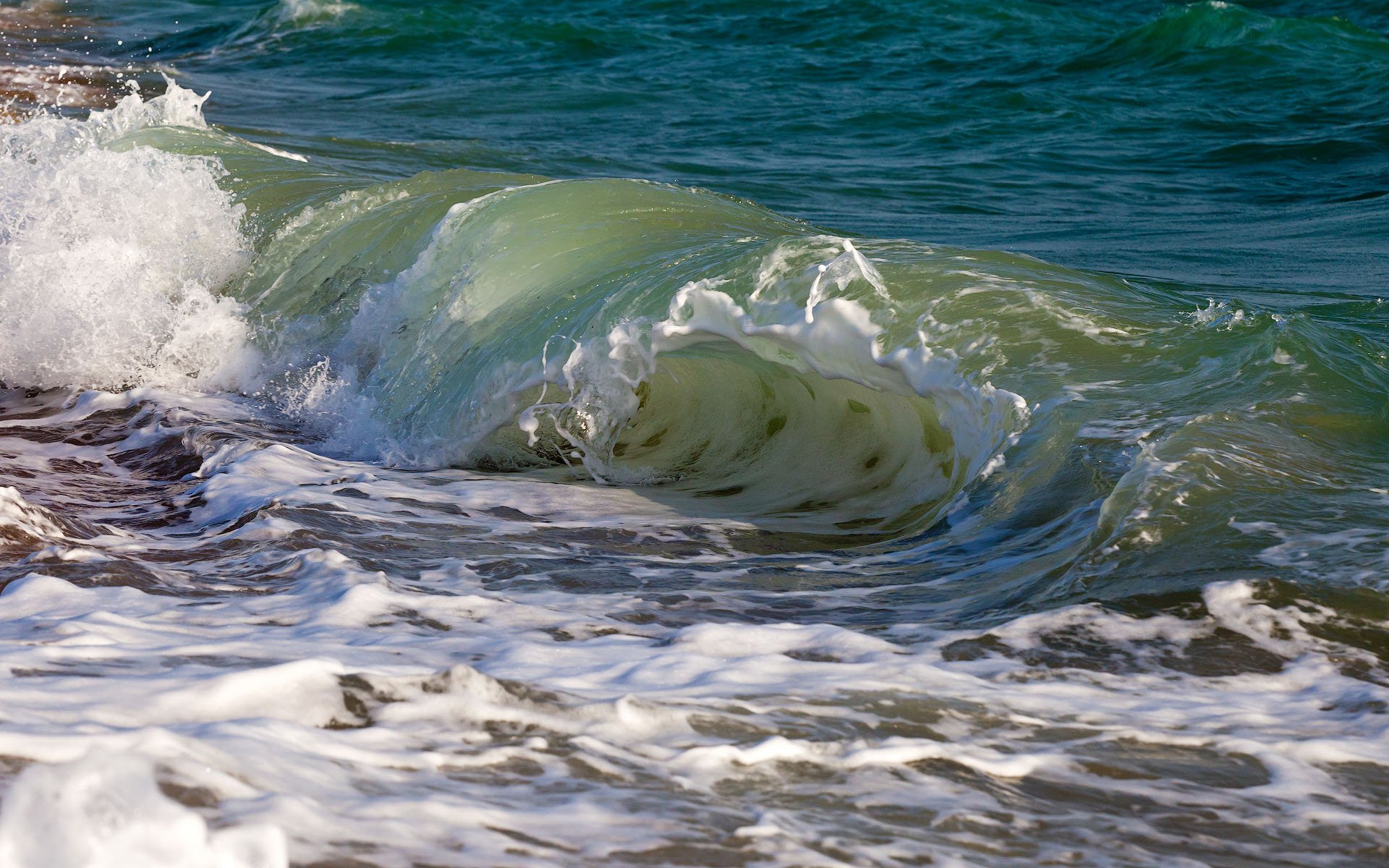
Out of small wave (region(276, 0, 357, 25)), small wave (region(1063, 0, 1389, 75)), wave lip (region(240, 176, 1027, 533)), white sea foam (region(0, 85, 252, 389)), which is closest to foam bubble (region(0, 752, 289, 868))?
wave lip (region(240, 176, 1027, 533))

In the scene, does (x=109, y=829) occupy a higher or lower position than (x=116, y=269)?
higher

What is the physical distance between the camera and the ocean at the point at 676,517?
2.43m

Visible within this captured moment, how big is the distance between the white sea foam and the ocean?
0.11 feet

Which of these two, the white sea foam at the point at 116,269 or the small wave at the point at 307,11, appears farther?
the small wave at the point at 307,11

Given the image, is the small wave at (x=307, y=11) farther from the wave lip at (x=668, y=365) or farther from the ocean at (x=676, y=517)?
the wave lip at (x=668, y=365)

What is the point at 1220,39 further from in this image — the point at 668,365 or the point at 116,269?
the point at 116,269

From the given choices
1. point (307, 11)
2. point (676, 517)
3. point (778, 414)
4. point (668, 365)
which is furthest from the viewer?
point (307, 11)

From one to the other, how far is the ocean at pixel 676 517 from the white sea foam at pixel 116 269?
0.03m

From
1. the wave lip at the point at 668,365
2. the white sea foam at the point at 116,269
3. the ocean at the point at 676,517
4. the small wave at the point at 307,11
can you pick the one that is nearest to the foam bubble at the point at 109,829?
the ocean at the point at 676,517

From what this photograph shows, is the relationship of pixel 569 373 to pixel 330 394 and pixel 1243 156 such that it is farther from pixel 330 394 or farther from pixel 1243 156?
pixel 1243 156

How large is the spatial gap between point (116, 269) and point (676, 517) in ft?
13.9

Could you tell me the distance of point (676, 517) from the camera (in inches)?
203

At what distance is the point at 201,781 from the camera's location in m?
2.16

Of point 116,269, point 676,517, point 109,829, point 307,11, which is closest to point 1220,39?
point 307,11
